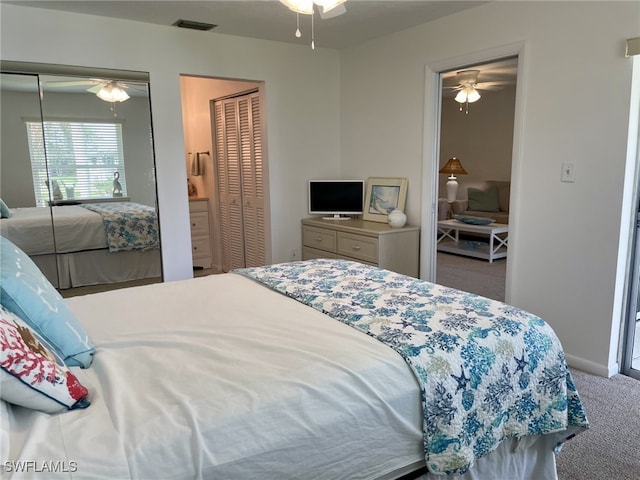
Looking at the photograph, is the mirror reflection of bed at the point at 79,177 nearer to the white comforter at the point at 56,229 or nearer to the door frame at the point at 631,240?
the white comforter at the point at 56,229

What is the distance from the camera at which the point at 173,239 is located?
391 cm

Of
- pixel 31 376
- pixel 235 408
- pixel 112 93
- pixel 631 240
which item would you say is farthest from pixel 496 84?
pixel 31 376

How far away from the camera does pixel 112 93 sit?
11.7 feet

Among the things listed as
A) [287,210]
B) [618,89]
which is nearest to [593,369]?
[618,89]

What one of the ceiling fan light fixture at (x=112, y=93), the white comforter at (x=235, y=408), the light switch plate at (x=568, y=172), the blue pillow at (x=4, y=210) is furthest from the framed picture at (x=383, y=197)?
the blue pillow at (x=4, y=210)

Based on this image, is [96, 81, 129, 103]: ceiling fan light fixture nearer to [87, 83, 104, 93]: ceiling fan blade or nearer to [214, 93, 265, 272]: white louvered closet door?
[87, 83, 104, 93]: ceiling fan blade

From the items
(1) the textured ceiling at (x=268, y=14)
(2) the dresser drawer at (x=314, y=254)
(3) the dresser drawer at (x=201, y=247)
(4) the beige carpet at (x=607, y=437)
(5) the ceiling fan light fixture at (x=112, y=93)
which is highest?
(1) the textured ceiling at (x=268, y=14)

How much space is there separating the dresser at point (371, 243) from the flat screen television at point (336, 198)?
149mm

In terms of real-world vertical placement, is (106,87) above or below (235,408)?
above

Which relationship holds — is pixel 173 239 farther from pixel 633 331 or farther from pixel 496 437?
pixel 633 331

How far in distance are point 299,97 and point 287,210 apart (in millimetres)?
1072

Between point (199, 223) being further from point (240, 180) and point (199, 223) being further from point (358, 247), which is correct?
point (358, 247)

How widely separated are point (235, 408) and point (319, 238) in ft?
10.5

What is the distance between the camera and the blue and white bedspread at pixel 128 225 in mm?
3689
